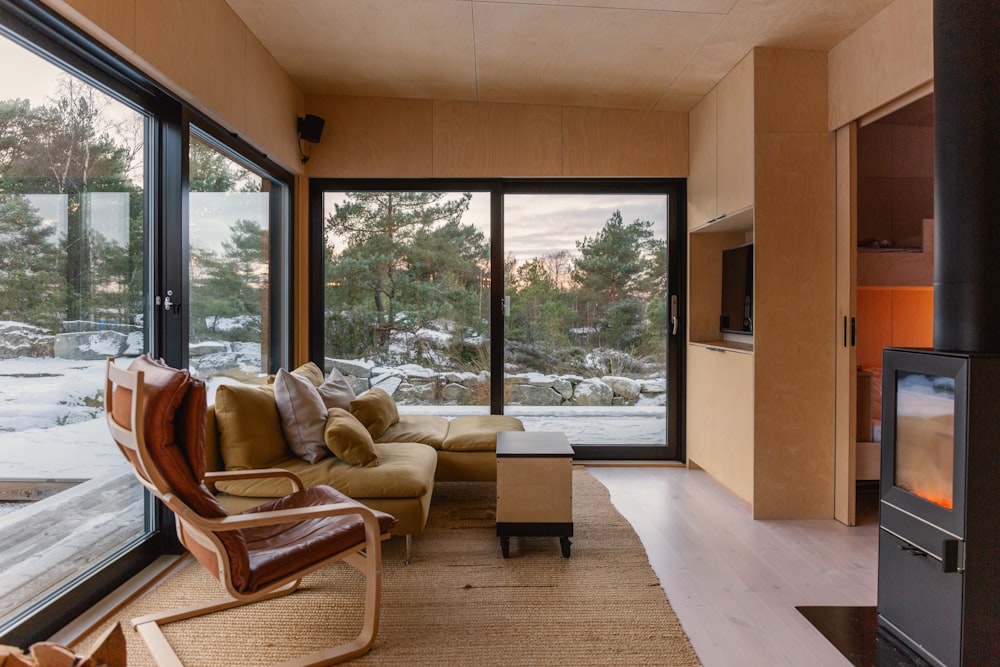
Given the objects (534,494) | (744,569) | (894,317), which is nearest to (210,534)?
(534,494)

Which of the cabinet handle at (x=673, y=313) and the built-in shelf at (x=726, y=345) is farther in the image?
the cabinet handle at (x=673, y=313)

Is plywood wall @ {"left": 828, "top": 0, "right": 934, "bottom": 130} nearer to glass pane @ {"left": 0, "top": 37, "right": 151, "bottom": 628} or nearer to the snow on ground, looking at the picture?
glass pane @ {"left": 0, "top": 37, "right": 151, "bottom": 628}

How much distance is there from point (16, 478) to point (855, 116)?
408 cm

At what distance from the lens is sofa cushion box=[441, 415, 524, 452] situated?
142 inches

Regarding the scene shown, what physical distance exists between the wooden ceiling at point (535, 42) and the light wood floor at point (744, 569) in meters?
2.71

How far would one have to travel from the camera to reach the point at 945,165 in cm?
218

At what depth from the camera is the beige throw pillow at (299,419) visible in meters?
3.05

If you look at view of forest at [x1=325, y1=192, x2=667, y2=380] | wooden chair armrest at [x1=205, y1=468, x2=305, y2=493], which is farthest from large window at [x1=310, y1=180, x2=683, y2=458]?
wooden chair armrest at [x1=205, y1=468, x2=305, y2=493]

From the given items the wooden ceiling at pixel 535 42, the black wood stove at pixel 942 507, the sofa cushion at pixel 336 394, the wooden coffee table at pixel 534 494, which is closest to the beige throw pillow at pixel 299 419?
the sofa cushion at pixel 336 394

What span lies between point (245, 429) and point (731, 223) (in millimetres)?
3324

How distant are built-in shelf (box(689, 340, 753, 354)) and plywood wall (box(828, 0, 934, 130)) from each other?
4.49 ft

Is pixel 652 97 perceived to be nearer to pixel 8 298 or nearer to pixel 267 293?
pixel 267 293

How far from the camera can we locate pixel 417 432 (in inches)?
149

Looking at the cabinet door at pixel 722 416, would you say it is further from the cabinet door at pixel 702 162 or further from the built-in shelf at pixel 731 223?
the cabinet door at pixel 702 162
